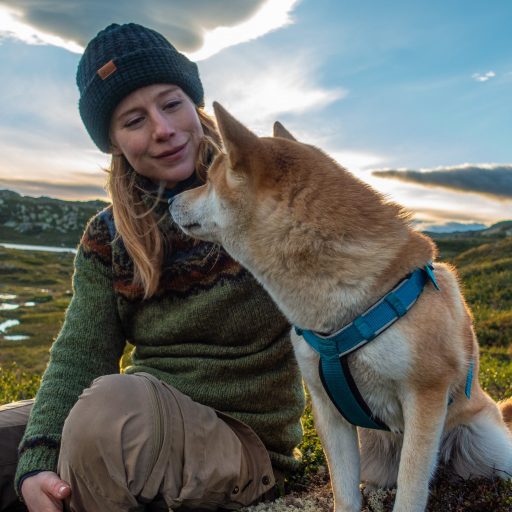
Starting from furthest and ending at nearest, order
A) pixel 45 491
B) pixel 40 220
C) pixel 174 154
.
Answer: pixel 40 220
pixel 174 154
pixel 45 491

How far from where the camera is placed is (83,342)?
3.98 metres

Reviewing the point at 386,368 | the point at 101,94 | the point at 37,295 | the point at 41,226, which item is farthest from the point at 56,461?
the point at 41,226

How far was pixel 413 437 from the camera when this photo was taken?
2.84 meters

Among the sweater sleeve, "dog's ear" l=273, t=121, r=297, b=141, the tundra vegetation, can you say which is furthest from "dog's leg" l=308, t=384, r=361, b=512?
"dog's ear" l=273, t=121, r=297, b=141

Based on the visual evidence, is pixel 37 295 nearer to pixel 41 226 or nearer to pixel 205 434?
pixel 205 434

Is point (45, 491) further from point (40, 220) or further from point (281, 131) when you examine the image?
point (40, 220)

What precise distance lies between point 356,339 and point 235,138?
1285 mm

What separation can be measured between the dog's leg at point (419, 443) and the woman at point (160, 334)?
3.45 ft

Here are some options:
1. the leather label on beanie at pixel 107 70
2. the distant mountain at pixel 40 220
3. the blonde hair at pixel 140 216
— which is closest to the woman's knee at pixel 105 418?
the blonde hair at pixel 140 216

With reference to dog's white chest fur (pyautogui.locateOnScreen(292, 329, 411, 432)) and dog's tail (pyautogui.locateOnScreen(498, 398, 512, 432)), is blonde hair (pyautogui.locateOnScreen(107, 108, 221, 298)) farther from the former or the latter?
dog's tail (pyautogui.locateOnScreen(498, 398, 512, 432))

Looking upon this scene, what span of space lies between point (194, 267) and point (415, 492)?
6.54ft

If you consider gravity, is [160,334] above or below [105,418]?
above

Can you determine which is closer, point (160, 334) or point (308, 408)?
point (160, 334)

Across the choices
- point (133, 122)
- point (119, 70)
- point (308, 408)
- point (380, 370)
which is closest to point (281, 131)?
point (133, 122)
